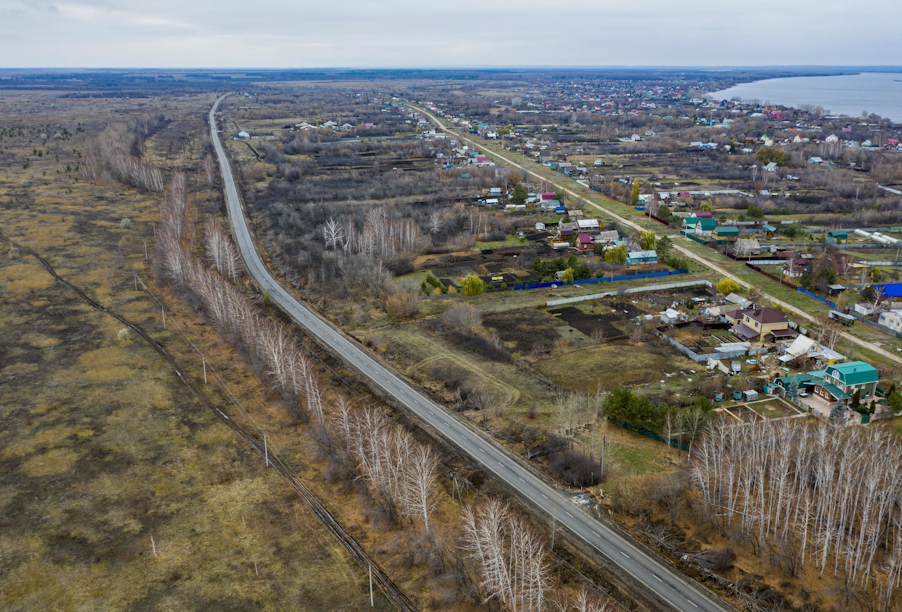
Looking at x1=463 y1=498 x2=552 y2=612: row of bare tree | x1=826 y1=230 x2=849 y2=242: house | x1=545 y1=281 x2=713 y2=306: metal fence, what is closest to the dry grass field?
x1=463 y1=498 x2=552 y2=612: row of bare tree

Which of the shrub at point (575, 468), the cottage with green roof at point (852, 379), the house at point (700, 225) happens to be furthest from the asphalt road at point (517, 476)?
the house at point (700, 225)

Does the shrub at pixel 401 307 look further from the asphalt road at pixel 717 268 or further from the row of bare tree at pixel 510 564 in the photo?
the asphalt road at pixel 717 268

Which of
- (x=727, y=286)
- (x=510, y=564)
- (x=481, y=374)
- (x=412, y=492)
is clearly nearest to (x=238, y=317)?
(x=481, y=374)

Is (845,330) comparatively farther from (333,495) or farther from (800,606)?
(333,495)

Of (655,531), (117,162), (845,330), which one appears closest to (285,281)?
(655,531)

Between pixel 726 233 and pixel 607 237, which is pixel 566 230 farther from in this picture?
pixel 726 233

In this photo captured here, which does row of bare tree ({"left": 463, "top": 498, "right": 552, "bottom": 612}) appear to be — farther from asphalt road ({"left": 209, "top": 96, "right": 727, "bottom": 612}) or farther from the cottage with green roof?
the cottage with green roof
